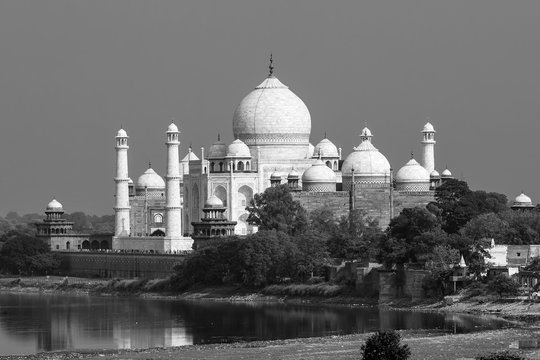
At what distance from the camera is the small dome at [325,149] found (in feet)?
377

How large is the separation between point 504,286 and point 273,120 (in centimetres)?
3254

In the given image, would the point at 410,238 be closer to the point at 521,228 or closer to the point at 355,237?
the point at 521,228

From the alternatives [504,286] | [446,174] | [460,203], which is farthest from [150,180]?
[504,286]

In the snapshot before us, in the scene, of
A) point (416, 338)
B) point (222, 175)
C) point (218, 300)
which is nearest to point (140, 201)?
point (222, 175)

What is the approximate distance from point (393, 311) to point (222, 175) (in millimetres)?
29834

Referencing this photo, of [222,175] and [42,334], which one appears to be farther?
[222,175]

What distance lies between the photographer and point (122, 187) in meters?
117

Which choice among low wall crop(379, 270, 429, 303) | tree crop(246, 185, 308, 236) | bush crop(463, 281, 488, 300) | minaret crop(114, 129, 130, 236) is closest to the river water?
low wall crop(379, 270, 429, 303)

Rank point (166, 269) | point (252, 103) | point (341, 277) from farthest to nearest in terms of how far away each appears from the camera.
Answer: point (252, 103)
point (166, 269)
point (341, 277)

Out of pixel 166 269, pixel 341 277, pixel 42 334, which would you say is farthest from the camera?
pixel 166 269

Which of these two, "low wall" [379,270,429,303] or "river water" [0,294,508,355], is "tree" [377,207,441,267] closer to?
"low wall" [379,270,429,303]

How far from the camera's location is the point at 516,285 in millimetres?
82188

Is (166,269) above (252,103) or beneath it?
beneath

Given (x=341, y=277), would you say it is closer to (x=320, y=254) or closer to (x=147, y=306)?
(x=320, y=254)
